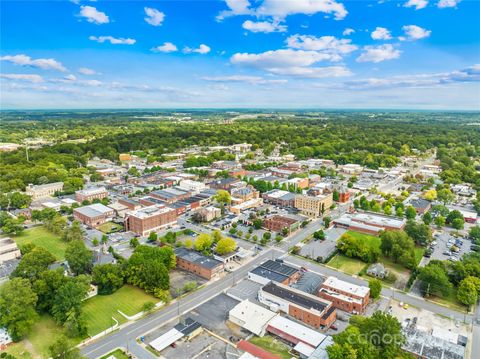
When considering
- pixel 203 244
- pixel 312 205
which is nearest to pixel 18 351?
pixel 203 244

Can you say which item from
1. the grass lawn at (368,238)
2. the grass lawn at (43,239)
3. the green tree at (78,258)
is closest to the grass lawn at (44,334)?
the green tree at (78,258)

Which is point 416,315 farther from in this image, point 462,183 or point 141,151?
point 141,151

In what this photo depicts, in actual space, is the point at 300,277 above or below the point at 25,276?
below

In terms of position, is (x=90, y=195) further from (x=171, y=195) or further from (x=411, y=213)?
(x=411, y=213)

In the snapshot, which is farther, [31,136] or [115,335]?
[31,136]

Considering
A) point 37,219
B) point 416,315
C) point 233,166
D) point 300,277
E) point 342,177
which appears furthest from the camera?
point 233,166

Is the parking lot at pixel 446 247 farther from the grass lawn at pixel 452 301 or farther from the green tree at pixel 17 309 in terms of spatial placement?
the green tree at pixel 17 309

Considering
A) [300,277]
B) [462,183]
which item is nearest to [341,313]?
[300,277]

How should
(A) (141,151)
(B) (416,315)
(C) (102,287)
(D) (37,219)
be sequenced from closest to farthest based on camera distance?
(B) (416,315) < (C) (102,287) < (D) (37,219) < (A) (141,151)
